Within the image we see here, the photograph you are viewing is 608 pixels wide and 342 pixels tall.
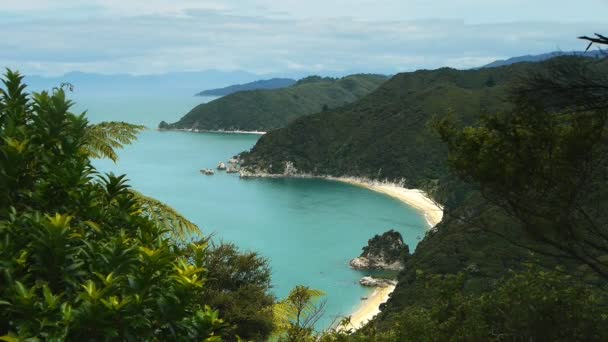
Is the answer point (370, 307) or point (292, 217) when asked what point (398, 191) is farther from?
point (370, 307)

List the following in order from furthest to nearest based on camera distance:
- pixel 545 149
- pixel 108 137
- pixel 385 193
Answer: pixel 385 193
pixel 108 137
pixel 545 149

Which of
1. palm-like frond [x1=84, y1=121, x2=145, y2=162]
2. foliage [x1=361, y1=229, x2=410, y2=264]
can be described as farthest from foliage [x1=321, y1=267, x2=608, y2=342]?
foliage [x1=361, y1=229, x2=410, y2=264]

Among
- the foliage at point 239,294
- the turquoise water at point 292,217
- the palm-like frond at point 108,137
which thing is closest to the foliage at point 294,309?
the foliage at point 239,294

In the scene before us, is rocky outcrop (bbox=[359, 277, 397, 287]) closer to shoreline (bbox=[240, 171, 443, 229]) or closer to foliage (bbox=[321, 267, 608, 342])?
shoreline (bbox=[240, 171, 443, 229])

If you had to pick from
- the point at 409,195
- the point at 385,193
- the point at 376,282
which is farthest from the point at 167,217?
the point at 385,193

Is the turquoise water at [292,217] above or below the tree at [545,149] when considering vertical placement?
below

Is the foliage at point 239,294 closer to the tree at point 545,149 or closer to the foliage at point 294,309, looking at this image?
the foliage at point 294,309
